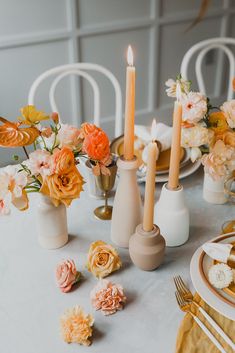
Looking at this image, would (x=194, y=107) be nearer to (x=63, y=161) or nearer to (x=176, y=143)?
(x=176, y=143)

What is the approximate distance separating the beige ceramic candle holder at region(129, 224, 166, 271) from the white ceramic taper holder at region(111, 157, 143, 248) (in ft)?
0.26

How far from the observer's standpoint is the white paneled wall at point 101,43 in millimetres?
2498

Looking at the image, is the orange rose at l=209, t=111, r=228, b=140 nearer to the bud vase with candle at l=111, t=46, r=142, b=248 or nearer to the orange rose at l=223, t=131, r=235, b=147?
the orange rose at l=223, t=131, r=235, b=147

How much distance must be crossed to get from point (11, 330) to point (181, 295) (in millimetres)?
339

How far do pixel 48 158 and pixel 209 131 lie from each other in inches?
15.1

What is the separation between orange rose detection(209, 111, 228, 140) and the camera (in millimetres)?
1061

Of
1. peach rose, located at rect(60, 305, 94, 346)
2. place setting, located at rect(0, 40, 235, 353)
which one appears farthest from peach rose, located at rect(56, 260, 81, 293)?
peach rose, located at rect(60, 305, 94, 346)

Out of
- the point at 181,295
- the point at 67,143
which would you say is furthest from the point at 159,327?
the point at 67,143

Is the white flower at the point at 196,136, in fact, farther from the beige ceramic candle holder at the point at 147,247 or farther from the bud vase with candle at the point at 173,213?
the beige ceramic candle holder at the point at 147,247

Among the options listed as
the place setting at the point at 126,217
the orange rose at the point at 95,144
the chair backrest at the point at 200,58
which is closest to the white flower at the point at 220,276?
the place setting at the point at 126,217

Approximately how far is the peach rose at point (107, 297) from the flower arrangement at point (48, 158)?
0.60ft

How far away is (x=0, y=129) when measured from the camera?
918mm

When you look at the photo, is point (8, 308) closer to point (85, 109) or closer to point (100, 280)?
point (100, 280)

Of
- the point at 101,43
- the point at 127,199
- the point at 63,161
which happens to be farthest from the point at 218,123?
the point at 101,43
